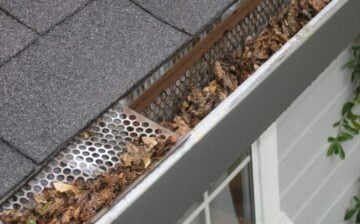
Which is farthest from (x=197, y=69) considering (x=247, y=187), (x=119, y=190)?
(x=247, y=187)

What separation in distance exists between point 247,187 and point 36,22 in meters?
1.56

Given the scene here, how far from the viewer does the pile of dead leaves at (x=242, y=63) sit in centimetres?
258

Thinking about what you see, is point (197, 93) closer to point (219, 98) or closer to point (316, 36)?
point (219, 98)

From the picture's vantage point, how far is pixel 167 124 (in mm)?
2559

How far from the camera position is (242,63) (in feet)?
9.11

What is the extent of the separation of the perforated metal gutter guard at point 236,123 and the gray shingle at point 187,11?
280 millimetres

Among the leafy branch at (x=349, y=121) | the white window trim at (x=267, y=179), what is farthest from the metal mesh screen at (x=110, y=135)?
the leafy branch at (x=349, y=121)

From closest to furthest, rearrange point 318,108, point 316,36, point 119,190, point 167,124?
point 119,190, point 167,124, point 316,36, point 318,108

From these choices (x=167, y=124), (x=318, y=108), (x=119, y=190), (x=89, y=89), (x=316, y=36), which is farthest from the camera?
(x=318, y=108)

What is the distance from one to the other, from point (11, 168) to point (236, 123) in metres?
0.87

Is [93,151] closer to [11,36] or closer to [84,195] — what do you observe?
[84,195]

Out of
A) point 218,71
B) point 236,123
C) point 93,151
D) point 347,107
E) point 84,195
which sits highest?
point 347,107

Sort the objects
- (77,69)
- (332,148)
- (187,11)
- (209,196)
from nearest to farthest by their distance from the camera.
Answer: (77,69) < (187,11) < (209,196) < (332,148)

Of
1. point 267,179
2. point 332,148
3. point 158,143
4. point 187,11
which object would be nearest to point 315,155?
point 332,148
